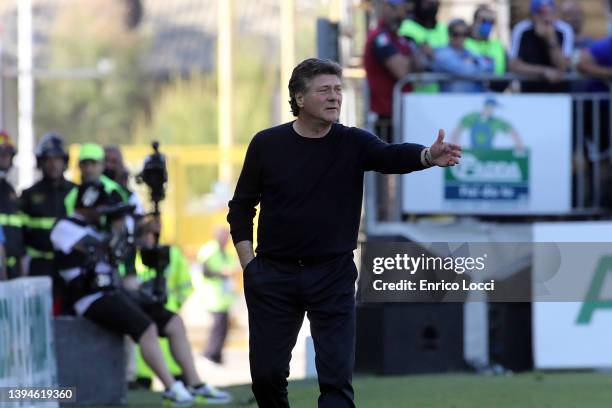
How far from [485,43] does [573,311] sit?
2918 mm

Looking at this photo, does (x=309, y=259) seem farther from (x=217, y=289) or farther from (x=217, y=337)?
(x=217, y=289)

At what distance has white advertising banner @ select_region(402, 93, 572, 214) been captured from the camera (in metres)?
14.1

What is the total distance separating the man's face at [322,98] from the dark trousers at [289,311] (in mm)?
761

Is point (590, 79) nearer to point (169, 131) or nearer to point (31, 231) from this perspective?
point (31, 231)

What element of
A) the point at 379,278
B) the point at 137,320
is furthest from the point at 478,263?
the point at 137,320

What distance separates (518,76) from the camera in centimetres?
1449

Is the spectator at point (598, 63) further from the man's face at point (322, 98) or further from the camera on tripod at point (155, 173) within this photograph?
the man's face at point (322, 98)

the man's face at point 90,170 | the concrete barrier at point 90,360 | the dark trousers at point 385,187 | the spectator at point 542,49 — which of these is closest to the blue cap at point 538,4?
the spectator at point 542,49

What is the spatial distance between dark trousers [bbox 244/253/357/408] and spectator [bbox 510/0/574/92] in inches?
280

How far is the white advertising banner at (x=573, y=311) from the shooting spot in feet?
43.4

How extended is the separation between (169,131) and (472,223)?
172ft

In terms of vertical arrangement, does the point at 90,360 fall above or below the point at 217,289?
above

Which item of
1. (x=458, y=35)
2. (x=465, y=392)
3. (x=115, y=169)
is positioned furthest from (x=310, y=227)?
(x=458, y=35)

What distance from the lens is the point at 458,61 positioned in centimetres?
1459
